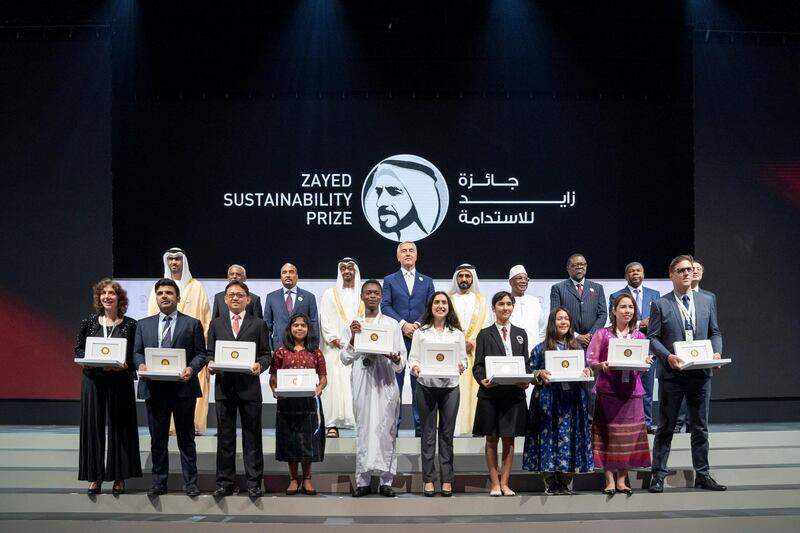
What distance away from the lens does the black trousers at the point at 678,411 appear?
5871mm

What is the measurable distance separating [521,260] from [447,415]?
3131mm

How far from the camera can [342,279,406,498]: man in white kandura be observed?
5.81 metres

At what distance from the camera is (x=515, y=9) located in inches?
337

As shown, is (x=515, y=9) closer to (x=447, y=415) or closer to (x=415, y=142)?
(x=415, y=142)

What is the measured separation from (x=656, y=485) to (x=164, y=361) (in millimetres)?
3569

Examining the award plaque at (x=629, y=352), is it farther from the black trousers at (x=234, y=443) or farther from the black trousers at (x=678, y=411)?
the black trousers at (x=234, y=443)

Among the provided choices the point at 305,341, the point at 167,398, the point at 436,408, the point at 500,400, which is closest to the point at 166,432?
the point at 167,398

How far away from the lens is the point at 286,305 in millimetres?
7273

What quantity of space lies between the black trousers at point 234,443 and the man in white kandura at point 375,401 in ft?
2.33

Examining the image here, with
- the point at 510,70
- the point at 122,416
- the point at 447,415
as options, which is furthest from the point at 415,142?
the point at 122,416

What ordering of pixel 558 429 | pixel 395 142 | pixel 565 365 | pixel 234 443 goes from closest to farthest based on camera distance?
1. pixel 565 365
2. pixel 558 429
3. pixel 234 443
4. pixel 395 142

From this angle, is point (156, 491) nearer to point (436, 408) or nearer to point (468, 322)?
point (436, 408)

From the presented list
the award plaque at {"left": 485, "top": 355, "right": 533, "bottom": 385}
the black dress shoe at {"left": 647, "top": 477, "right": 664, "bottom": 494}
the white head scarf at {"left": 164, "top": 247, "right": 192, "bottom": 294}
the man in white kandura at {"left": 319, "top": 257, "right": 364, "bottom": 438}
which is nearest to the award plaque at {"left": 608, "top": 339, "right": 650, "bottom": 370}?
the award plaque at {"left": 485, "top": 355, "right": 533, "bottom": 385}

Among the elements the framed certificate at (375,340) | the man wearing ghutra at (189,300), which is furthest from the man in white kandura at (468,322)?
the man wearing ghutra at (189,300)
